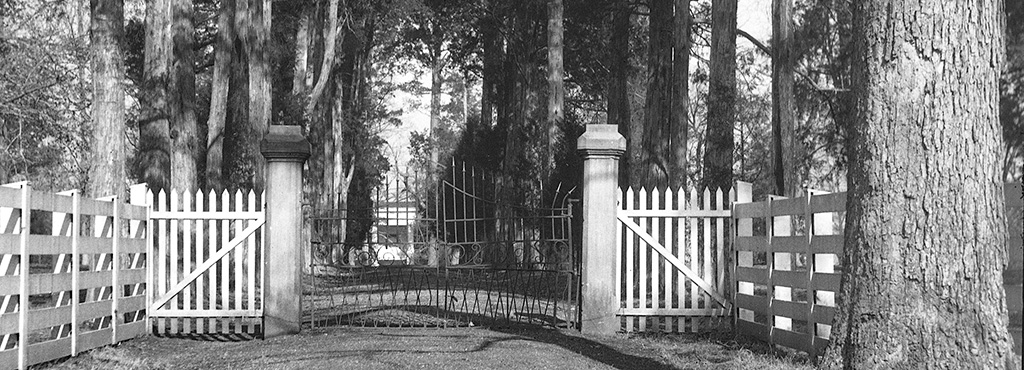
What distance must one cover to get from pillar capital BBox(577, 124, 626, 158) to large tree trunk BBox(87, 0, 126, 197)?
7.43 meters

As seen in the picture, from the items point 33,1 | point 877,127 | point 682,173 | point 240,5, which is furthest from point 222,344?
point 33,1

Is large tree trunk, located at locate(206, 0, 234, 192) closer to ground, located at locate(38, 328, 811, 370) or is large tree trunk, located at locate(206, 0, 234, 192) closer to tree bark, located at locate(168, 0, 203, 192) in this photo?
tree bark, located at locate(168, 0, 203, 192)

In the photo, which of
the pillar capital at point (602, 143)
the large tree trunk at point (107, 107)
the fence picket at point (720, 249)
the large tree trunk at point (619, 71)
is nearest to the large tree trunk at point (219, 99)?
the large tree trunk at point (107, 107)

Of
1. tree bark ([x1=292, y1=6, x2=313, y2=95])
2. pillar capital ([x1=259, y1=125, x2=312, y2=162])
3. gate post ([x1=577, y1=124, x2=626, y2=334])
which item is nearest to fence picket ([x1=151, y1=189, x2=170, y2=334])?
pillar capital ([x1=259, y1=125, x2=312, y2=162])

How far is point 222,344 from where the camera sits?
1105 centimetres

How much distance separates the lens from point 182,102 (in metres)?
21.0

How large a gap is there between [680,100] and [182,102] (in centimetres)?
975

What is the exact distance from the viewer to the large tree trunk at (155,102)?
1864cm

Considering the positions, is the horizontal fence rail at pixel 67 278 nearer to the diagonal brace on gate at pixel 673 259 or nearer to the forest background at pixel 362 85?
the forest background at pixel 362 85

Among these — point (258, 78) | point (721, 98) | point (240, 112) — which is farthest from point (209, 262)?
point (240, 112)

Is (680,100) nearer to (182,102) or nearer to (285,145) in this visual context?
(182,102)

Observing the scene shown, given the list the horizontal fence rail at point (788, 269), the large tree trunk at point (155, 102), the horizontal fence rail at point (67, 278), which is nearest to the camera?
the horizontal fence rail at point (67, 278)

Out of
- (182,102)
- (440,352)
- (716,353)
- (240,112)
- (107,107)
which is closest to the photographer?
(440,352)

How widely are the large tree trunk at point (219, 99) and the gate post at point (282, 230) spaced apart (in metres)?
11.4
